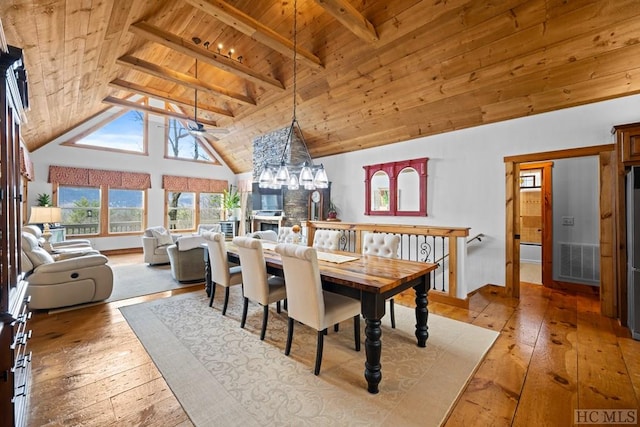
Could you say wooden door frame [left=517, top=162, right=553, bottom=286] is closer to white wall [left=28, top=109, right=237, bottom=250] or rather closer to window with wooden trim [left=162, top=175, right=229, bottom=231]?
window with wooden trim [left=162, top=175, right=229, bottom=231]

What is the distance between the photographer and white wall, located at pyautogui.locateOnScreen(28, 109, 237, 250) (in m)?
6.58

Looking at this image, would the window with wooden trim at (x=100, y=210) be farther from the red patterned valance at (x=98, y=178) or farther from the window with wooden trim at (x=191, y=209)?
the window with wooden trim at (x=191, y=209)

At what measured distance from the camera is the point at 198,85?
4891mm

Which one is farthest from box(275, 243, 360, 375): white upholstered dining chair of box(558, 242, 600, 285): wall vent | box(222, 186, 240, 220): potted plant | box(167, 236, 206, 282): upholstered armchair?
box(222, 186, 240, 220): potted plant

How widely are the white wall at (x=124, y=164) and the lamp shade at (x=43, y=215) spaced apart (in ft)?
6.00

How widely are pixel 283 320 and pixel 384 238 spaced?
1525 mm

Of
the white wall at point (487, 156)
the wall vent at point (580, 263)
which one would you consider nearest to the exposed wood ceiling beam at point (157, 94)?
the white wall at point (487, 156)

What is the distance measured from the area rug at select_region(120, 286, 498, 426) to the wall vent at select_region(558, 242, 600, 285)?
277cm

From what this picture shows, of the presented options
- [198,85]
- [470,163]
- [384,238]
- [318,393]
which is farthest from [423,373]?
[198,85]

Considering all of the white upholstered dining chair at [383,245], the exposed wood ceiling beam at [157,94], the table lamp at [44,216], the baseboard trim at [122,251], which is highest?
the exposed wood ceiling beam at [157,94]

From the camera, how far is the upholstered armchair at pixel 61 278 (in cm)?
327

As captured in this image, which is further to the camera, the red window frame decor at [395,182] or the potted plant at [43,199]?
the potted plant at [43,199]

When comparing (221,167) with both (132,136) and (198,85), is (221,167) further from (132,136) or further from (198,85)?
(198,85)

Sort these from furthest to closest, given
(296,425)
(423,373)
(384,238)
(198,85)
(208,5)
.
A: 1. (198,85)
2. (384,238)
3. (208,5)
4. (423,373)
5. (296,425)
